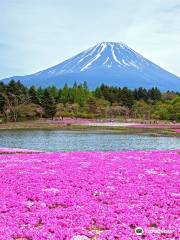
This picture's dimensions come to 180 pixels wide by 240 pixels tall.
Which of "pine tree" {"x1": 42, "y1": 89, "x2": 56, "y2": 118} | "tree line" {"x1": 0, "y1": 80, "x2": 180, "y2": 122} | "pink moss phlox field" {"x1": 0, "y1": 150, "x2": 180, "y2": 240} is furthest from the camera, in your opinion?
"pine tree" {"x1": 42, "y1": 89, "x2": 56, "y2": 118}

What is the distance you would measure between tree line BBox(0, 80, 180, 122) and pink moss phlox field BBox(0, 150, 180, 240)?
8203 cm

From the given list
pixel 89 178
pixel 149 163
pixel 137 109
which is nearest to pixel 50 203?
pixel 89 178

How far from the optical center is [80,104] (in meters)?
133

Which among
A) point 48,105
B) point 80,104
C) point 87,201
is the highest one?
point 80,104

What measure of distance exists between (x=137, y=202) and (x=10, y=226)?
18.9 feet

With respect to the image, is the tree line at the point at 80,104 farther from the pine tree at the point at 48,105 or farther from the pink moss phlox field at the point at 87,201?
the pink moss phlox field at the point at 87,201

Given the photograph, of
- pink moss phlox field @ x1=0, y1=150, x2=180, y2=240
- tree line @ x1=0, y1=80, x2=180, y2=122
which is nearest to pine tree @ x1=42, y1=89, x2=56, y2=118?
tree line @ x1=0, y1=80, x2=180, y2=122

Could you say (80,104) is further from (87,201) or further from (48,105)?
(87,201)

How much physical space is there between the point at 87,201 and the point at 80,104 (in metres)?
117

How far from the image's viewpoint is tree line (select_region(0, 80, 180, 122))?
108 meters

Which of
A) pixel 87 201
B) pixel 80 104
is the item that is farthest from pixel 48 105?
pixel 87 201

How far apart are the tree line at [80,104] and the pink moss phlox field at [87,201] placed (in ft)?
269

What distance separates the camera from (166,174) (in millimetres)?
23375

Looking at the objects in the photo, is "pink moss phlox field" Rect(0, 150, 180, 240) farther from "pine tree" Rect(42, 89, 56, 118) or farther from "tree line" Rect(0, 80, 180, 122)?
"pine tree" Rect(42, 89, 56, 118)
